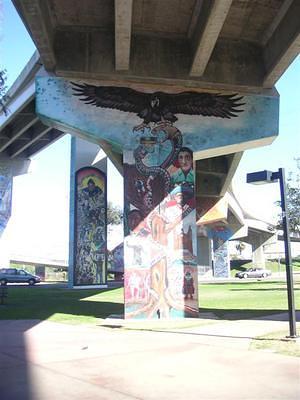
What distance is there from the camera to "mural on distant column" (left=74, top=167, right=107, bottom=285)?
44281 mm

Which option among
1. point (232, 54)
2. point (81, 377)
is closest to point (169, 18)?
point (232, 54)

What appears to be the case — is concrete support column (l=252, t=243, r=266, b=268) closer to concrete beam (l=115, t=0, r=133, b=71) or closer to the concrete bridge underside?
the concrete bridge underside

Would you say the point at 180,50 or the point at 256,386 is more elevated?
the point at 180,50

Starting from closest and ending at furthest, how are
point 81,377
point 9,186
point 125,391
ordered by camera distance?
point 125,391
point 81,377
point 9,186

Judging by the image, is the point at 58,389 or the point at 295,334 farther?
the point at 295,334

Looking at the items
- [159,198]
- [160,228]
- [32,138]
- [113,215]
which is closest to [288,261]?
[160,228]

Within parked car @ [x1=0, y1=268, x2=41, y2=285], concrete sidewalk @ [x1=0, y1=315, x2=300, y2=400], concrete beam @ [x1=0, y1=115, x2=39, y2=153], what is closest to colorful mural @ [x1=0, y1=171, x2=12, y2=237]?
concrete beam @ [x1=0, y1=115, x2=39, y2=153]

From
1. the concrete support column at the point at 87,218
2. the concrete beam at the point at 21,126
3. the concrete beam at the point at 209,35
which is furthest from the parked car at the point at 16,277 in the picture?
the concrete beam at the point at 209,35

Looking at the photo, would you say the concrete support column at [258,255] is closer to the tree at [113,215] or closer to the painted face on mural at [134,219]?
the tree at [113,215]

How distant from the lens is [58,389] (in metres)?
6.91

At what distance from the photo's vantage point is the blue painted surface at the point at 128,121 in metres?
17.6

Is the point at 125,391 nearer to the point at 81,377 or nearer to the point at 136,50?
the point at 81,377

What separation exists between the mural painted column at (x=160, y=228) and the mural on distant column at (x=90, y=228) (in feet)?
89.8

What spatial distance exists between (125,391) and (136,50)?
43.2ft
